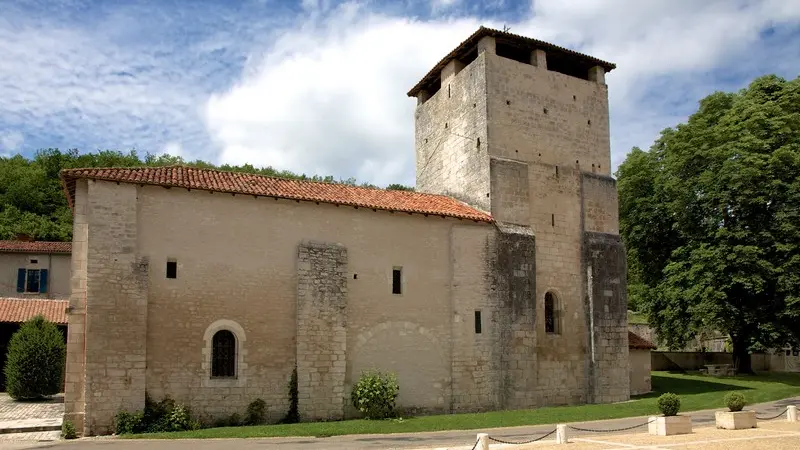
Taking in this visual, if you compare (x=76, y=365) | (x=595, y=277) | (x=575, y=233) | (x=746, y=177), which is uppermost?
(x=746, y=177)

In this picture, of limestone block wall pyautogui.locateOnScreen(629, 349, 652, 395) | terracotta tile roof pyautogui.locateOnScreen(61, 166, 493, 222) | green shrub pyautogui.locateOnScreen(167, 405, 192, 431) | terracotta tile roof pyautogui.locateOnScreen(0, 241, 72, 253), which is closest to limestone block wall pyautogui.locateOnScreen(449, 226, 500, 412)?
terracotta tile roof pyautogui.locateOnScreen(61, 166, 493, 222)

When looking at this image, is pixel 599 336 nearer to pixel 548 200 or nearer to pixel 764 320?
pixel 548 200

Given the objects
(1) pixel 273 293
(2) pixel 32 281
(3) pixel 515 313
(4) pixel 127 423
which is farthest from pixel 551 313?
(2) pixel 32 281

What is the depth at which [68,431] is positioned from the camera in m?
16.4

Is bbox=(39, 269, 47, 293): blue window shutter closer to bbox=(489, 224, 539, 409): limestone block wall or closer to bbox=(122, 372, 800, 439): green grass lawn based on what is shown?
bbox=(122, 372, 800, 439): green grass lawn

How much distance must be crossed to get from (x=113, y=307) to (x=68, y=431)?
307cm

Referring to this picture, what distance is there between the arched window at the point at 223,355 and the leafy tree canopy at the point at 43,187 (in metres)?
25.7

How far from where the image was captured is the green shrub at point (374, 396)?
63.9 feet

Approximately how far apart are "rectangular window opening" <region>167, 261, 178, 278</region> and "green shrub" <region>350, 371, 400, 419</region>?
19.6 ft

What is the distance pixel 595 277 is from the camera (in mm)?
24438

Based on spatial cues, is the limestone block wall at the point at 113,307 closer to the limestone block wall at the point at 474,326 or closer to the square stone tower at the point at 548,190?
the limestone block wall at the point at 474,326

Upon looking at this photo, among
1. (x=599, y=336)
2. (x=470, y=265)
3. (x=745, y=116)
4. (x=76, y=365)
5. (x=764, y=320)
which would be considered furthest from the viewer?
(x=745, y=116)

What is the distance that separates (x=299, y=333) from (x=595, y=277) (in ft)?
36.6

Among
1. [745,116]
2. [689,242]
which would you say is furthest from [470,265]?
[745,116]
